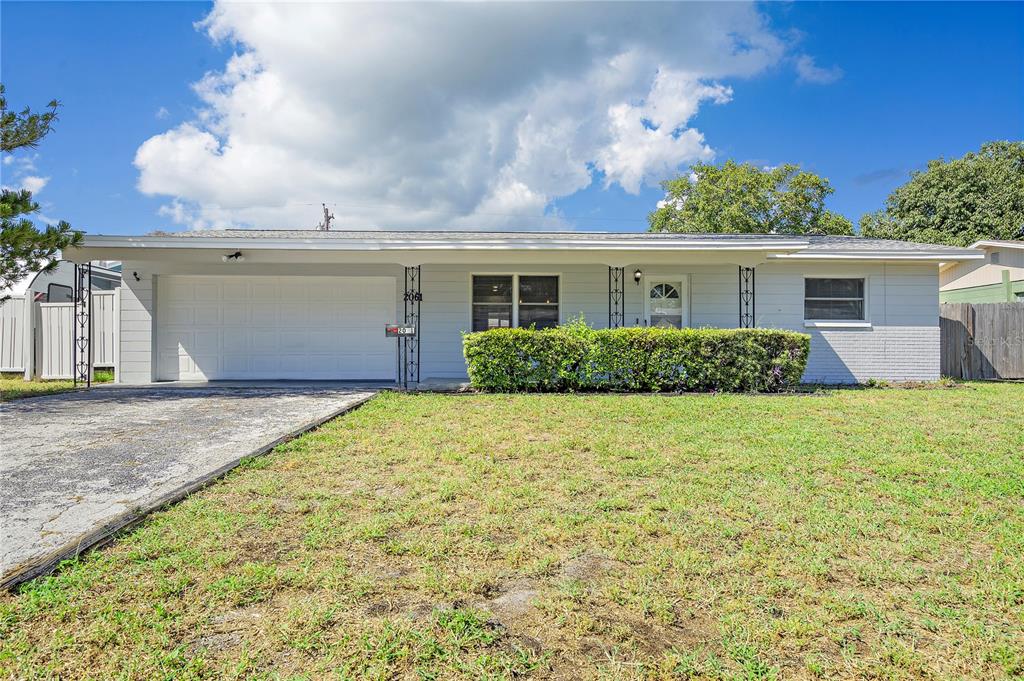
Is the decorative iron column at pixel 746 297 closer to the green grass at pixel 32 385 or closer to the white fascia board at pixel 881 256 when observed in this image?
the white fascia board at pixel 881 256

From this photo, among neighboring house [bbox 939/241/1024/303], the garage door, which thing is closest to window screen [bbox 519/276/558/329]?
the garage door

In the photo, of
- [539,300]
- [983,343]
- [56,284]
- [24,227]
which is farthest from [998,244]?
[56,284]

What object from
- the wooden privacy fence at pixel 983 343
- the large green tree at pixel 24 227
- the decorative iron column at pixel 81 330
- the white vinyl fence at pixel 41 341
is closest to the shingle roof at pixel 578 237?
the large green tree at pixel 24 227

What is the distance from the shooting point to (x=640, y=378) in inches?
321

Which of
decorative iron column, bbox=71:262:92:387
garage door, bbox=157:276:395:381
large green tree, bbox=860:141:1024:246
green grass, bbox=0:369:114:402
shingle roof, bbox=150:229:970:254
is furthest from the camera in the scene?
large green tree, bbox=860:141:1024:246

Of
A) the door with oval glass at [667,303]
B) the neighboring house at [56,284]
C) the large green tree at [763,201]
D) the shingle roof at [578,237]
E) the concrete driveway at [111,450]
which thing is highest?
the large green tree at [763,201]

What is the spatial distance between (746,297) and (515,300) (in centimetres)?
487

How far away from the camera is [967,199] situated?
922 inches

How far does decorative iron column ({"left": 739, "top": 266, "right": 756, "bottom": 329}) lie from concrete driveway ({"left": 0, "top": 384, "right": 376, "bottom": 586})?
7.60 m

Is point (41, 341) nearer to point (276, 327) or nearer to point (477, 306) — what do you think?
point (276, 327)

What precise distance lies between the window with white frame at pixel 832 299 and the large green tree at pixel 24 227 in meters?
13.8

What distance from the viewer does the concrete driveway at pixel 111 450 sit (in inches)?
108

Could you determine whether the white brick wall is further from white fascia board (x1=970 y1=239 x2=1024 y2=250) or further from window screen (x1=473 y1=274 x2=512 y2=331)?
white fascia board (x1=970 y1=239 x2=1024 y2=250)

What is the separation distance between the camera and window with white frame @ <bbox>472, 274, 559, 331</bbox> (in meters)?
10.3
